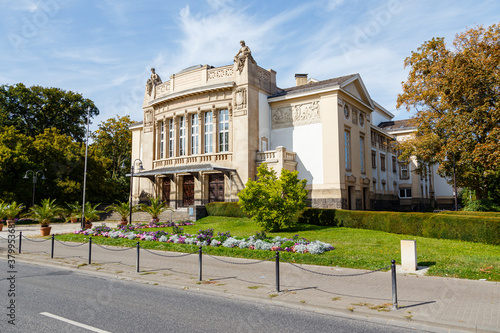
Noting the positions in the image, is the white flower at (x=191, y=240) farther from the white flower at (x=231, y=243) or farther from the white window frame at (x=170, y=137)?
the white window frame at (x=170, y=137)

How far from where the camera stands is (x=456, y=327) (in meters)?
6.62

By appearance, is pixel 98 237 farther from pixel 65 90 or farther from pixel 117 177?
pixel 65 90

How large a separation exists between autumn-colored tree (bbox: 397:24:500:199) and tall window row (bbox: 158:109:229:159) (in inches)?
677

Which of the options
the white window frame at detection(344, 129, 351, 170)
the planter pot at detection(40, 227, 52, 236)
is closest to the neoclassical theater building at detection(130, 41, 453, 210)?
the white window frame at detection(344, 129, 351, 170)

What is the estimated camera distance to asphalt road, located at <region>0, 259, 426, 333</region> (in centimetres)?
659

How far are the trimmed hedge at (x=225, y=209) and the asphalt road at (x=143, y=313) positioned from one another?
1924 cm

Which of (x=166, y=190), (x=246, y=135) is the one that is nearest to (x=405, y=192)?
(x=246, y=135)

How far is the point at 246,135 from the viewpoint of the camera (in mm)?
33344

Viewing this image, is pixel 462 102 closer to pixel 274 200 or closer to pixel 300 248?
pixel 274 200

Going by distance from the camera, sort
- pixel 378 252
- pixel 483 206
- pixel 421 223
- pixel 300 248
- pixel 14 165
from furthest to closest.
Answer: pixel 14 165 < pixel 483 206 < pixel 421 223 < pixel 300 248 < pixel 378 252

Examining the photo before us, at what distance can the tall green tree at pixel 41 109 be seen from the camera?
1976 inches

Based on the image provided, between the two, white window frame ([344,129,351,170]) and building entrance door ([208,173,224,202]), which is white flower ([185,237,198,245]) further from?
white window frame ([344,129,351,170])

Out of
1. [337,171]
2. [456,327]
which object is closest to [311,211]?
[337,171]

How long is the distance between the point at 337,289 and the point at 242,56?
93.2 feet
